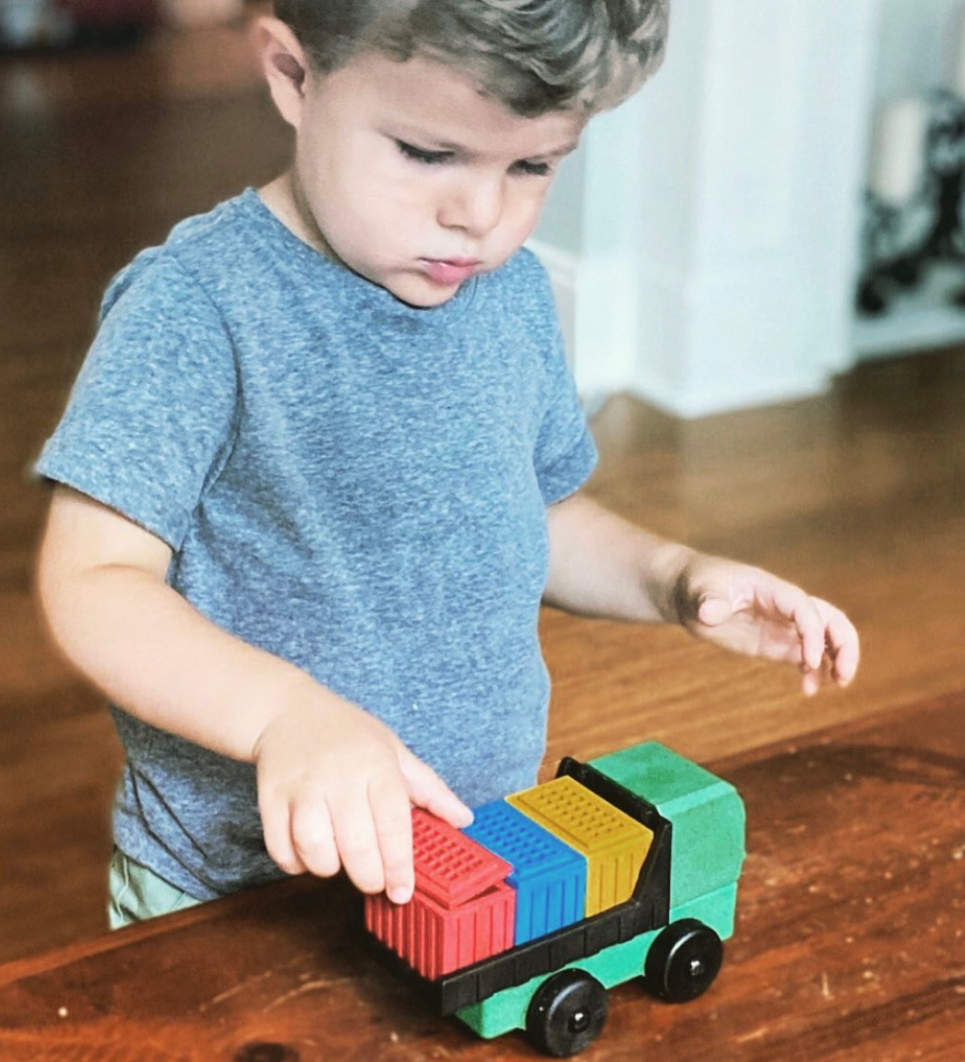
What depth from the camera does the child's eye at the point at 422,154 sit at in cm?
64

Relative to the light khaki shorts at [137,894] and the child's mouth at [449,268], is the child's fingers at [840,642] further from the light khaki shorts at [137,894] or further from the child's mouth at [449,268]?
the light khaki shorts at [137,894]

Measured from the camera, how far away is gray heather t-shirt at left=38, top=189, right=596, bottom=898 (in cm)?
69

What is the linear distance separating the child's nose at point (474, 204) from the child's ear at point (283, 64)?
83mm

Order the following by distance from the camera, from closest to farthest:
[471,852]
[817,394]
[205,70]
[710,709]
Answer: [471,852] → [710,709] → [817,394] → [205,70]

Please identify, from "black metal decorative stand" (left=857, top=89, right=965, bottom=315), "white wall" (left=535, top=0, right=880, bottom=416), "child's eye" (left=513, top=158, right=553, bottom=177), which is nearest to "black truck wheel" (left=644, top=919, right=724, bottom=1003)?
"child's eye" (left=513, top=158, right=553, bottom=177)

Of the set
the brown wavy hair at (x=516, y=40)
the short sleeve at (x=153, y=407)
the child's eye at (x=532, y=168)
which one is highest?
the brown wavy hair at (x=516, y=40)

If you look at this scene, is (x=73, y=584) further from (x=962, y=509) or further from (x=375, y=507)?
(x=962, y=509)

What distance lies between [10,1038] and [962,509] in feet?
6.91

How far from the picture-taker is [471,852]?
23.1 inches

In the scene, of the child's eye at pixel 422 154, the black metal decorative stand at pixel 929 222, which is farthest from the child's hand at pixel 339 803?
the black metal decorative stand at pixel 929 222

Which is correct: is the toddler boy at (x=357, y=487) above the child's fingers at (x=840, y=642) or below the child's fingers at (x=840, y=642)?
above

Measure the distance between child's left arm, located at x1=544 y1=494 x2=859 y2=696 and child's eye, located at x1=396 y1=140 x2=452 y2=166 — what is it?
25cm

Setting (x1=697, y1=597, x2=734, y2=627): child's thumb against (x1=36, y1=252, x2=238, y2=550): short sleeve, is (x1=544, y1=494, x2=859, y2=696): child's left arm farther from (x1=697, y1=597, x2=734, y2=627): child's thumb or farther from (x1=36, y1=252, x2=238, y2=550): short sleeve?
(x1=36, y1=252, x2=238, y2=550): short sleeve

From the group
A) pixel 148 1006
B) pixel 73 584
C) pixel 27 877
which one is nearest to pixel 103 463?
pixel 73 584
